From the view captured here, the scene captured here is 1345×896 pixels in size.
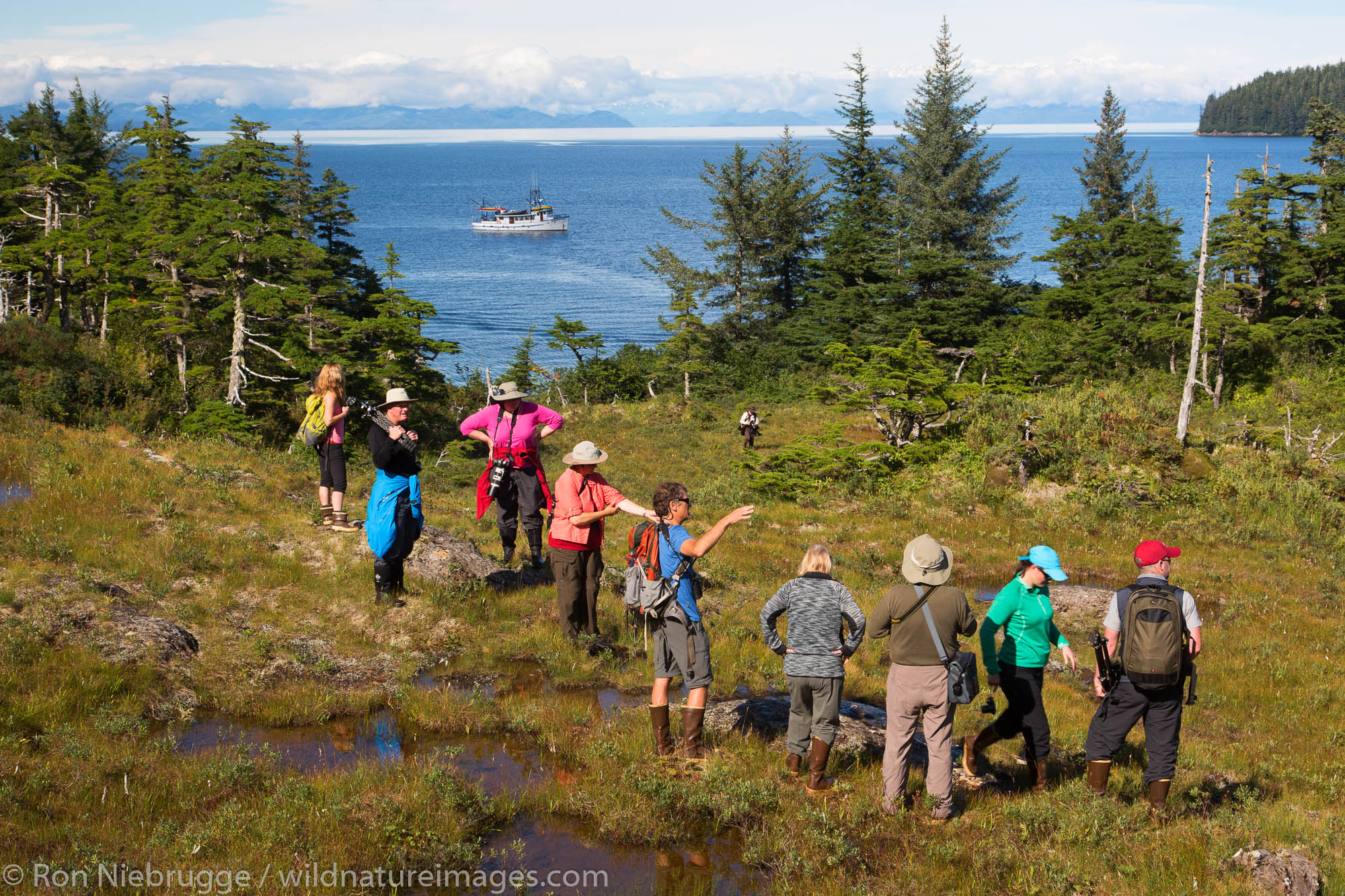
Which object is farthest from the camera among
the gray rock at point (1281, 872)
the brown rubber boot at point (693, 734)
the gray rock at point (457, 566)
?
the gray rock at point (457, 566)

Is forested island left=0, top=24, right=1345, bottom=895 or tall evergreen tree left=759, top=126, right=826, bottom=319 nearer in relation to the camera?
forested island left=0, top=24, right=1345, bottom=895

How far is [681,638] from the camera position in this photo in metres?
6.59

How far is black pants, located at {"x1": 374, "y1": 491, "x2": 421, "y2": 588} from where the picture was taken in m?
8.76

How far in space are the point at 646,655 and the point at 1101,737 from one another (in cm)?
427

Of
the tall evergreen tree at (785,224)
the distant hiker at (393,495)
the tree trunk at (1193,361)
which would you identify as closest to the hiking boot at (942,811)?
the distant hiker at (393,495)

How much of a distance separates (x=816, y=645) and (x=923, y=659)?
76 cm

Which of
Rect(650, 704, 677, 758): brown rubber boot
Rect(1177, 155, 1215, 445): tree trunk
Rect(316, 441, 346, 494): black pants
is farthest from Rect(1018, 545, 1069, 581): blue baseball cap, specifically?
Rect(1177, 155, 1215, 445): tree trunk

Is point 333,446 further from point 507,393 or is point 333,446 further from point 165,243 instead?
point 165,243

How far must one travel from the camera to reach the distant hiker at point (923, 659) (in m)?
5.97

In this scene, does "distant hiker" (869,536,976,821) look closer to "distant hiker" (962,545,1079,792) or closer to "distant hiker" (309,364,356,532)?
"distant hiker" (962,545,1079,792)

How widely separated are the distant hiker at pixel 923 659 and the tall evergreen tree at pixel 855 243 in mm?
31816

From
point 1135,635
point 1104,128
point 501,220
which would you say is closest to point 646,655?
point 1135,635

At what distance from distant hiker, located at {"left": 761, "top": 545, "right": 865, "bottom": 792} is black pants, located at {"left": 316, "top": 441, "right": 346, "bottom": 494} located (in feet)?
22.0

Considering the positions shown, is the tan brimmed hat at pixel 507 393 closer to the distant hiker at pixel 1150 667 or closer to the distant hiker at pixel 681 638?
the distant hiker at pixel 681 638
